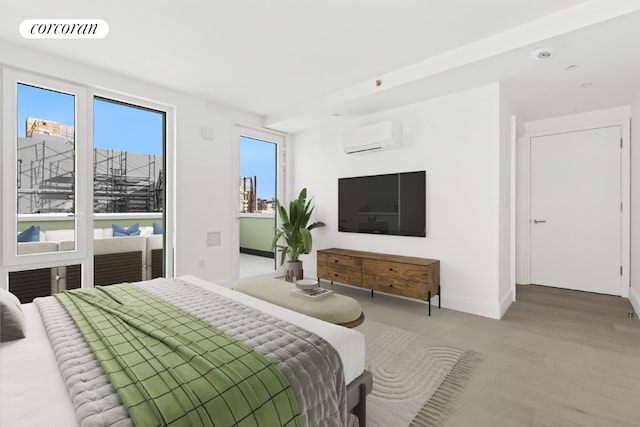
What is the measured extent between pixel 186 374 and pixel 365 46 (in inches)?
108

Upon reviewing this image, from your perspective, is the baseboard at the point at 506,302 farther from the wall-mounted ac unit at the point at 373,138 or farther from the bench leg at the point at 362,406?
the bench leg at the point at 362,406

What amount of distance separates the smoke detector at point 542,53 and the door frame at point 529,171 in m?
2.23

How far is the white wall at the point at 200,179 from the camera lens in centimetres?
381

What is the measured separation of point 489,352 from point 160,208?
379 cm

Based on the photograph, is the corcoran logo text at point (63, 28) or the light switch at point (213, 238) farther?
the light switch at point (213, 238)

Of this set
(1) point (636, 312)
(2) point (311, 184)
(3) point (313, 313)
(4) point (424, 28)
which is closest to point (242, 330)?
(3) point (313, 313)

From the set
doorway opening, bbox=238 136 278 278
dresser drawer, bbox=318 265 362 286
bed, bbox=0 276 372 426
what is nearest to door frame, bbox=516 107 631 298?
dresser drawer, bbox=318 265 362 286

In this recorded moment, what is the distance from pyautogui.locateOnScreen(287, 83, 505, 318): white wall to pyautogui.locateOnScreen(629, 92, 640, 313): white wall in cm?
157

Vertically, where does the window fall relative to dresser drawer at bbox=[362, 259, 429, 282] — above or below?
above

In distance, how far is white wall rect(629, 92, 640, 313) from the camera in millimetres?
3346

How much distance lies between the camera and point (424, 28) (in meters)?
2.45

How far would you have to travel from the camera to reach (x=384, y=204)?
398 cm

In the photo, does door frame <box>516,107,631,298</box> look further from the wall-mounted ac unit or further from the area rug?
the area rug

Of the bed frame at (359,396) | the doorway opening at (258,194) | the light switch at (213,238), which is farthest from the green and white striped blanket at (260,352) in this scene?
the doorway opening at (258,194)
